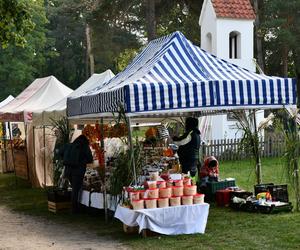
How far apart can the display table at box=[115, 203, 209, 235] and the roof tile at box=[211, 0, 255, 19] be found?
15430 mm

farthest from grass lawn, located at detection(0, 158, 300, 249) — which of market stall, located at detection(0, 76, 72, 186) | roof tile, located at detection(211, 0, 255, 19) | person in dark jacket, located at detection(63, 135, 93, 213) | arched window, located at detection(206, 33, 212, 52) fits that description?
arched window, located at detection(206, 33, 212, 52)

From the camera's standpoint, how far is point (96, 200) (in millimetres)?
10742

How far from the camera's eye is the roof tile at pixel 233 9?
76.1 ft

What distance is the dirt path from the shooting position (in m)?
8.59

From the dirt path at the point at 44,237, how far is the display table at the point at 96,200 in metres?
0.73

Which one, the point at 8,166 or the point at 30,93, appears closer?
the point at 30,93

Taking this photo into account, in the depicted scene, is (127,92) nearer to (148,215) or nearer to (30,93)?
(148,215)

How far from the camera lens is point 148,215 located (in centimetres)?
862

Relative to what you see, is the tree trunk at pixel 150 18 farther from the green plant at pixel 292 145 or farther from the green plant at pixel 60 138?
the green plant at pixel 292 145

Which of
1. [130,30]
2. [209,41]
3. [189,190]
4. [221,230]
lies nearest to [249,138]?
[221,230]

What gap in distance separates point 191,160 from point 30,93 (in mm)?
8616

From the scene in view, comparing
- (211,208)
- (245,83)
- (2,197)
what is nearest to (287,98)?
(245,83)

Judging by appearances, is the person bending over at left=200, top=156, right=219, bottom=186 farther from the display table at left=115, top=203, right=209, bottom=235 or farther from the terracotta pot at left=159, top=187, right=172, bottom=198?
the terracotta pot at left=159, top=187, right=172, bottom=198

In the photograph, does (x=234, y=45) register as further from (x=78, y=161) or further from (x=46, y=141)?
(x=78, y=161)
